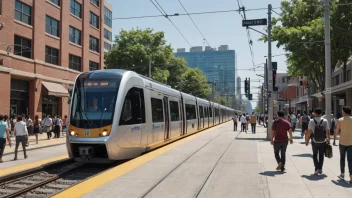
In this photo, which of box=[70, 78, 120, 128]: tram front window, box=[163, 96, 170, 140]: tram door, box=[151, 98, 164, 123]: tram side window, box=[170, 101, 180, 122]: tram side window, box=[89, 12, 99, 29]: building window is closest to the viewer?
box=[70, 78, 120, 128]: tram front window

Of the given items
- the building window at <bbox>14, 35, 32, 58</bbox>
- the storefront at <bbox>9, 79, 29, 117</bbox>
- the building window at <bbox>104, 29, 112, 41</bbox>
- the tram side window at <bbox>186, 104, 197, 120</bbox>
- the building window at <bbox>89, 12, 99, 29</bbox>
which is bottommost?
the tram side window at <bbox>186, 104, 197, 120</bbox>

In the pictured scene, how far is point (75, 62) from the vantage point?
37250 millimetres

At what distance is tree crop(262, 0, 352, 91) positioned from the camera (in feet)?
101

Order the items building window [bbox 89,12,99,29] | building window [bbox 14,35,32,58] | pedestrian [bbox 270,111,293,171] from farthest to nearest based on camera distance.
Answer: building window [bbox 89,12,99,29], building window [bbox 14,35,32,58], pedestrian [bbox 270,111,293,171]

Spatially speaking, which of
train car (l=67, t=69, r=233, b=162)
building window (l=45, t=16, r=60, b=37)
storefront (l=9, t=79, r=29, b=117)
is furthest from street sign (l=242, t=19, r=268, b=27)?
building window (l=45, t=16, r=60, b=37)

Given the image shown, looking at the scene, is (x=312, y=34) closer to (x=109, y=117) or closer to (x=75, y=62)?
(x=75, y=62)

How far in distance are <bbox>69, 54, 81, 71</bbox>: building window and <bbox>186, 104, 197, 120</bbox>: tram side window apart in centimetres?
1612

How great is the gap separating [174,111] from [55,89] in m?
16.9

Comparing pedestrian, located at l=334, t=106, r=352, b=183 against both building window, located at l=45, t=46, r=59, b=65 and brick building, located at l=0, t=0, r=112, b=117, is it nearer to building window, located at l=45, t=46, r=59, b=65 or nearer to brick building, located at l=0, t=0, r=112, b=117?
brick building, located at l=0, t=0, r=112, b=117

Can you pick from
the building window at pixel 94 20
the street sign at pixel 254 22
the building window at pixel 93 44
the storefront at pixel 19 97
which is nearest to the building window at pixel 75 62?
the building window at pixel 93 44

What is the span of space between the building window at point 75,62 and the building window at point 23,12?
24.5 ft

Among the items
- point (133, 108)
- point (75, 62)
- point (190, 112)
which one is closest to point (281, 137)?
point (133, 108)

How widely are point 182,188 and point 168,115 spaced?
9.26 m

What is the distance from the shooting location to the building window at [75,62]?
1433 inches
